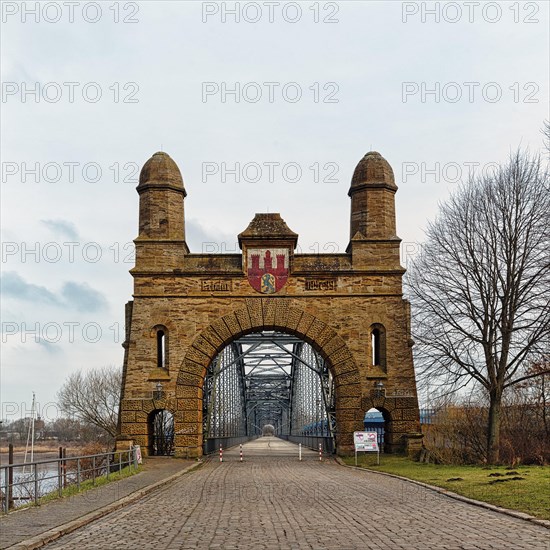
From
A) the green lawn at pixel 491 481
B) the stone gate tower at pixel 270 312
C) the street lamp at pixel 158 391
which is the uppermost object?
the stone gate tower at pixel 270 312

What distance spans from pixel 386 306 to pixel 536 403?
6846 millimetres

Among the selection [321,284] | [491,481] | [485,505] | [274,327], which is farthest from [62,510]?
[321,284]

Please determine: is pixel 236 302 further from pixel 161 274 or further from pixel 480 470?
pixel 480 470

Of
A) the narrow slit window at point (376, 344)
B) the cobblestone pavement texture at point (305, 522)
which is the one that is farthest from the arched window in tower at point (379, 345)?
the cobblestone pavement texture at point (305, 522)

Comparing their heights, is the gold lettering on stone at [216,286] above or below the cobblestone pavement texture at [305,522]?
above

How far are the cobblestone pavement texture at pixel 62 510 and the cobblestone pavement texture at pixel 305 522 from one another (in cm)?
→ 49

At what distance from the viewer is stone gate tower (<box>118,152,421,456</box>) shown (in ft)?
88.0

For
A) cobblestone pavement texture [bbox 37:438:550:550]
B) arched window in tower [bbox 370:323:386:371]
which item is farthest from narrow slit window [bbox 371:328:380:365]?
cobblestone pavement texture [bbox 37:438:550:550]

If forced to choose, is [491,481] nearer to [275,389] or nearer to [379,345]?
[379,345]

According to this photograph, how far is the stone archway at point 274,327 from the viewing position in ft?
87.6

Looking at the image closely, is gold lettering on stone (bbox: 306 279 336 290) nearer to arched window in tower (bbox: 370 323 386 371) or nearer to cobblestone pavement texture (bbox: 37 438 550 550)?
arched window in tower (bbox: 370 323 386 371)

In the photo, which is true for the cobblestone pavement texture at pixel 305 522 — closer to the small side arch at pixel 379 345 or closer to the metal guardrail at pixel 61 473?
the metal guardrail at pixel 61 473

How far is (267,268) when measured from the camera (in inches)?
1076

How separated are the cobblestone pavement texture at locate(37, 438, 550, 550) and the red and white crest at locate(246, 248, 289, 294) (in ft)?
38.1
